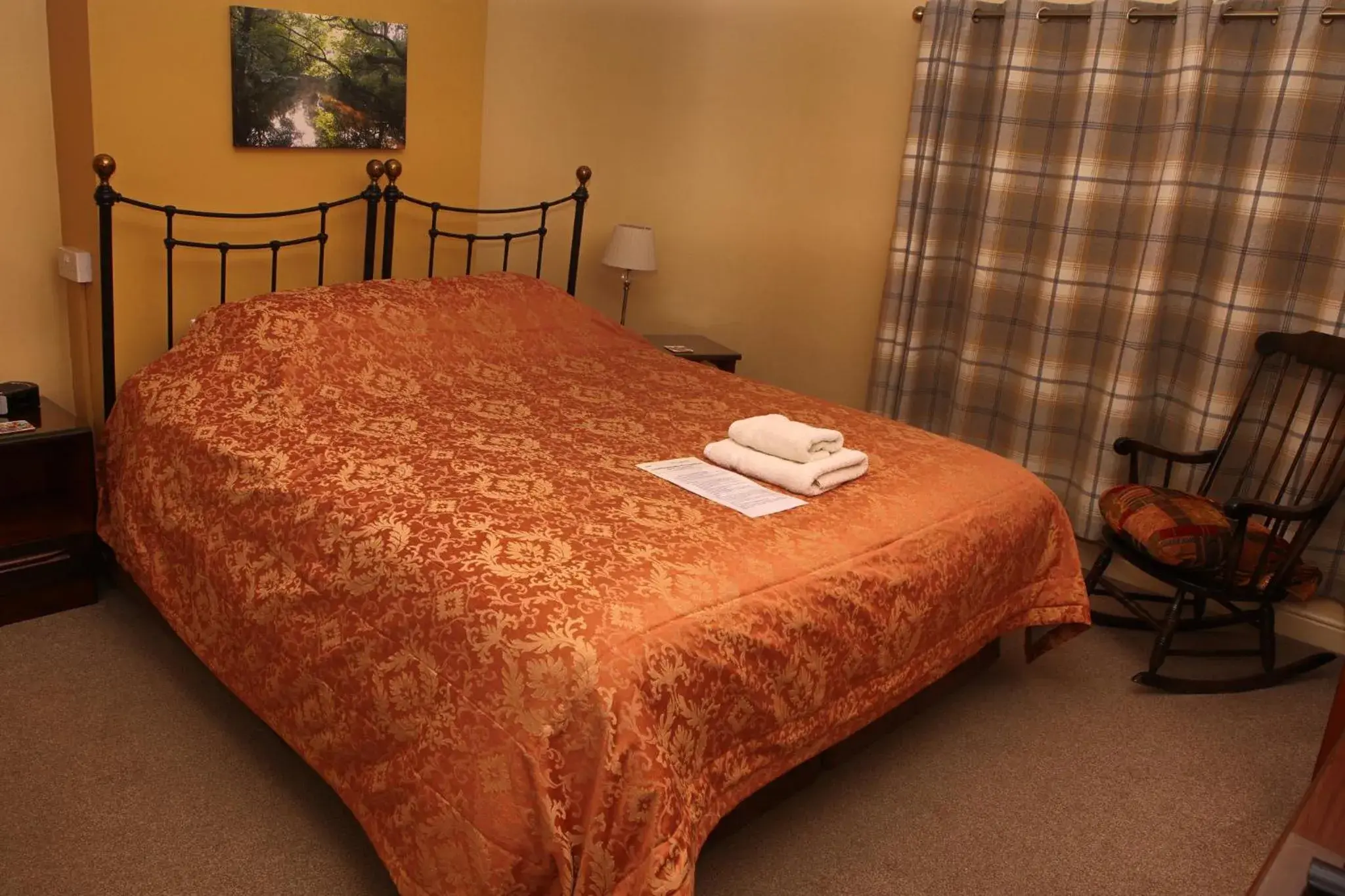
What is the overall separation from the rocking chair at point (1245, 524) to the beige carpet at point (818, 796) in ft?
0.74

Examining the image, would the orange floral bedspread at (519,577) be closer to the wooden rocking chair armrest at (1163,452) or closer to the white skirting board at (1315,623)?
the wooden rocking chair armrest at (1163,452)

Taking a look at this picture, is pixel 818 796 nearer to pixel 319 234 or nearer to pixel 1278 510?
pixel 1278 510

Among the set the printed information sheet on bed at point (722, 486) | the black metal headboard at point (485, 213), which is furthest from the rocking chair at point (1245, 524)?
the black metal headboard at point (485, 213)

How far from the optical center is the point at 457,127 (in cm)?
391

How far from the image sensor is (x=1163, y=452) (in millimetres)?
3346

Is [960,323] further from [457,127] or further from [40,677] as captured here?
[40,677]

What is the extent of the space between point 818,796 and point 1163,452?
1679 mm

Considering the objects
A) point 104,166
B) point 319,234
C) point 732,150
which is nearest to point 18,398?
point 104,166

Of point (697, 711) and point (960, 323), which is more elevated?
point (960, 323)

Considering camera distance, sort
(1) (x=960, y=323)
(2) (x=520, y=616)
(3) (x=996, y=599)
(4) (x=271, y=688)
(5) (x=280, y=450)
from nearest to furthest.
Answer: (2) (x=520, y=616) → (4) (x=271, y=688) → (5) (x=280, y=450) → (3) (x=996, y=599) → (1) (x=960, y=323)

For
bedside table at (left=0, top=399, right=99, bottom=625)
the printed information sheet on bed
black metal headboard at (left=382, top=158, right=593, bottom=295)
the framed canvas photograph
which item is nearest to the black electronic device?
bedside table at (left=0, top=399, right=99, bottom=625)

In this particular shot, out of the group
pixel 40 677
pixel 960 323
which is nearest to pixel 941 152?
pixel 960 323

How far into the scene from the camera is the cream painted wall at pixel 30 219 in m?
3.01

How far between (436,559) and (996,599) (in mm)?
1498
